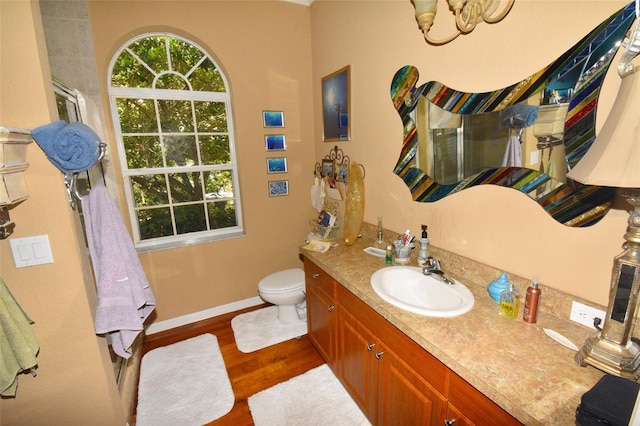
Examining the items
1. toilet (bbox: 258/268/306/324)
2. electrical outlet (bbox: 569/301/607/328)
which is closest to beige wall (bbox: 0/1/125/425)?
toilet (bbox: 258/268/306/324)

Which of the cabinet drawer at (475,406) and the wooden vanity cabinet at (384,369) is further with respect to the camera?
the wooden vanity cabinet at (384,369)

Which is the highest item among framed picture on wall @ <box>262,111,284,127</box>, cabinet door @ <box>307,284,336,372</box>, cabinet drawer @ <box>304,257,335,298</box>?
framed picture on wall @ <box>262,111,284,127</box>

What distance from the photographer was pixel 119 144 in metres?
2.41

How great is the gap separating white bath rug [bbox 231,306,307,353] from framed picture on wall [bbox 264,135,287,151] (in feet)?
5.50

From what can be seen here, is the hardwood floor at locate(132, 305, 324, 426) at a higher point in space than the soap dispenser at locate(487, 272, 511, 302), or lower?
lower

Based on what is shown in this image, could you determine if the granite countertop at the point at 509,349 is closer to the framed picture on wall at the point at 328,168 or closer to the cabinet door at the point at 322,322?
the cabinet door at the point at 322,322

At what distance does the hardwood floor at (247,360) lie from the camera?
6.20ft

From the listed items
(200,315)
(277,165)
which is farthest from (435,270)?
(200,315)

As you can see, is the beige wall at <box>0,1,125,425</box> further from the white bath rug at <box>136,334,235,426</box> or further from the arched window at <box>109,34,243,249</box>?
the arched window at <box>109,34,243,249</box>

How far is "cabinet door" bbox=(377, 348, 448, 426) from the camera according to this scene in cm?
112

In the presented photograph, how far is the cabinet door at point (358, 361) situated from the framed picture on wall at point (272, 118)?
1.91 m

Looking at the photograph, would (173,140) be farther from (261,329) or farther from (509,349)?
(509,349)

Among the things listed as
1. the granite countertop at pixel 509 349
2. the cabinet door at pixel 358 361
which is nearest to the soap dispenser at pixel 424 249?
the granite countertop at pixel 509 349

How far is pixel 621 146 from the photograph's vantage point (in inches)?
29.6
